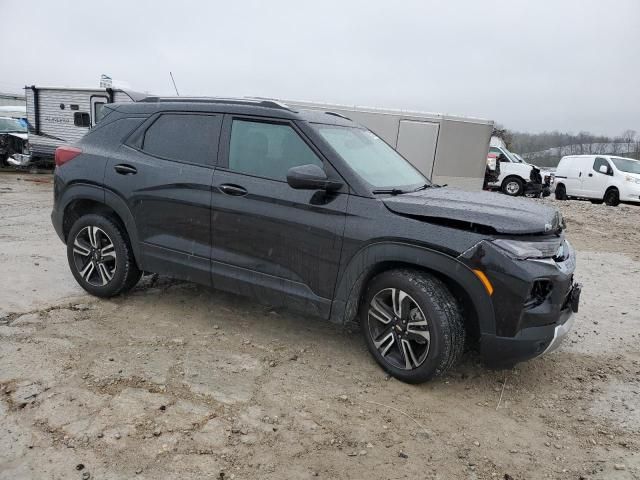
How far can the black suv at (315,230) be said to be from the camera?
3000mm

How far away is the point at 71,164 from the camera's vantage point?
4.48 m

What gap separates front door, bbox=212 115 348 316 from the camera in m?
3.43

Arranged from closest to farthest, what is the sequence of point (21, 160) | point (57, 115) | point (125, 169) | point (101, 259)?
point (125, 169) → point (101, 259) → point (57, 115) → point (21, 160)

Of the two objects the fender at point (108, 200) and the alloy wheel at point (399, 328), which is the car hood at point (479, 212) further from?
the fender at point (108, 200)

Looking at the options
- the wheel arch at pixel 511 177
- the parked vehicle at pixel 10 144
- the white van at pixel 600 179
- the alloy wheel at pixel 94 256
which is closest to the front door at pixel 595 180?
the white van at pixel 600 179

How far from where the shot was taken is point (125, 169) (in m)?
4.20

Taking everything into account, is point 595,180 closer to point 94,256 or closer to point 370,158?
point 370,158

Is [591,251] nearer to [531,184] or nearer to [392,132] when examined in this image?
[392,132]

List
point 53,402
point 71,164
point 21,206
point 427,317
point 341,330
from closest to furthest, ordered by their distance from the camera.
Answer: point 53,402 → point 427,317 → point 341,330 → point 71,164 → point 21,206

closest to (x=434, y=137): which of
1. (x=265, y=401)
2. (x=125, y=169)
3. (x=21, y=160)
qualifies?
(x=125, y=169)

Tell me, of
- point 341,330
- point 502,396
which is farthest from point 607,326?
point 341,330

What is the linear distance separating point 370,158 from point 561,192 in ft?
55.1

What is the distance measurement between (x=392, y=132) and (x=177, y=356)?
31.8 ft

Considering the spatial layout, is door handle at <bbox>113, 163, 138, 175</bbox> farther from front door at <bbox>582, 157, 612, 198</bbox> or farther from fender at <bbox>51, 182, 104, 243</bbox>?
front door at <bbox>582, 157, 612, 198</bbox>
